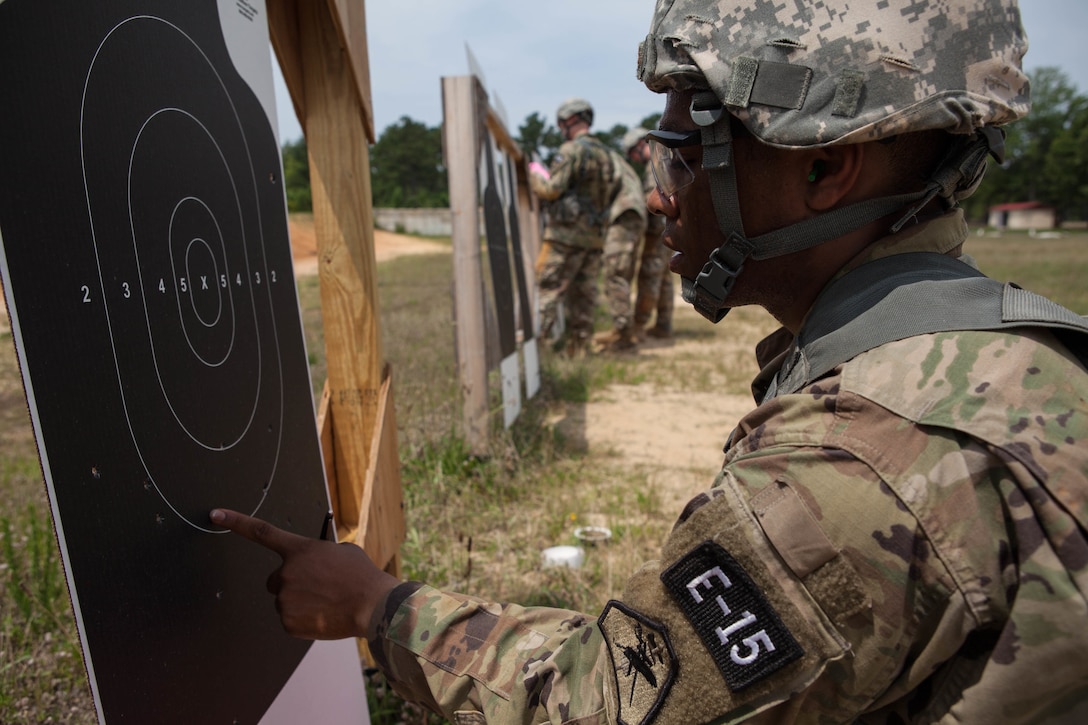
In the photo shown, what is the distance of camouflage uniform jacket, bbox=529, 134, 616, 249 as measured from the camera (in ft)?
23.5

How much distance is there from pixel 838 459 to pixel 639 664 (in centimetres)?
37

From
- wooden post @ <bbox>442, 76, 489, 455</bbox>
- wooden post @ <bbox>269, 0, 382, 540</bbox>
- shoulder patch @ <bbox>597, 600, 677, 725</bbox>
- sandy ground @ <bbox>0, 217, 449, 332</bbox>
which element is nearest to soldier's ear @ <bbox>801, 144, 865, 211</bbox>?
shoulder patch @ <bbox>597, 600, 677, 725</bbox>

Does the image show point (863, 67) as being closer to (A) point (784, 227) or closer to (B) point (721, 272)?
(A) point (784, 227)

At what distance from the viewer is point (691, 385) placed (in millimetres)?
6754

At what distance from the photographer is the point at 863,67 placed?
3.80ft

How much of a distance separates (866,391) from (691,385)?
5.81 m

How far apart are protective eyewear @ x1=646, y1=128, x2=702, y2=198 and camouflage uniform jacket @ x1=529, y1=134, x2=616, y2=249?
5.81 metres

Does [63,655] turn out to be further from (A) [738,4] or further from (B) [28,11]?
(A) [738,4]

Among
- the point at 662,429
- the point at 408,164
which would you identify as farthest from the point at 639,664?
the point at 408,164

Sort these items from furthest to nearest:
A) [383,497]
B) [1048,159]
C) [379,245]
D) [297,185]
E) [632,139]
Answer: [1048,159]
[297,185]
[379,245]
[632,139]
[383,497]

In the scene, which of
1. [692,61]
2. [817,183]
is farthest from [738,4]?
[817,183]

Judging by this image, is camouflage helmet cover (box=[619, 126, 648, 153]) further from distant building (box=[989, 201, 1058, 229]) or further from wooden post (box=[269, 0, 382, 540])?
distant building (box=[989, 201, 1058, 229])

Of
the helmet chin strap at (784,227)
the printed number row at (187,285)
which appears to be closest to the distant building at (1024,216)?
the helmet chin strap at (784,227)

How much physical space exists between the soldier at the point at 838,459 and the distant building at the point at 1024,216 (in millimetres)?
62608
